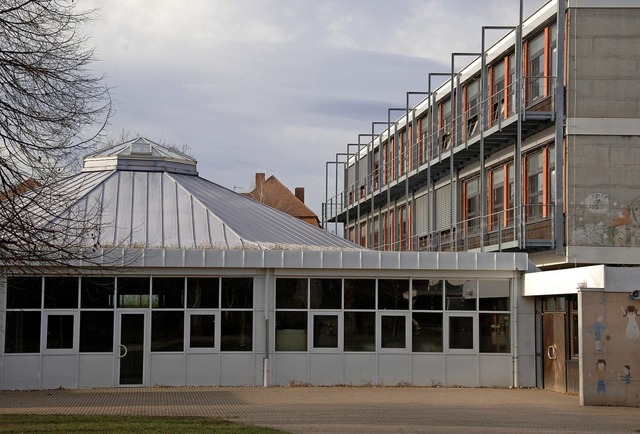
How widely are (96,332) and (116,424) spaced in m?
9.66

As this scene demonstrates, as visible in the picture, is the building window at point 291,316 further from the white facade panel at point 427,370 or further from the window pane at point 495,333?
the window pane at point 495,333

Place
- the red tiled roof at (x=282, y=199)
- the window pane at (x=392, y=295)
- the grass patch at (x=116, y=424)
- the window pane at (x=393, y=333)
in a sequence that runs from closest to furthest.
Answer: the grass patch at (x=116, y=424), the window pane at (x=393, y=333), the window pane at (x=392, y=295), the red tiled roof at (x=282, y=199)

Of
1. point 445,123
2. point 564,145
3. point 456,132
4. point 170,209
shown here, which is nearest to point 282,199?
point 445,123

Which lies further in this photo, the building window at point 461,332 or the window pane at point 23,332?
Answer: the building window at point 461,332

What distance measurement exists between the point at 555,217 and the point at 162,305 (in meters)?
11.6

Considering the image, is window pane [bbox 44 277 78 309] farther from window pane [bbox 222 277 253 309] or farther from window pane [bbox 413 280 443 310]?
window pane [bbox 413 280 443 310]

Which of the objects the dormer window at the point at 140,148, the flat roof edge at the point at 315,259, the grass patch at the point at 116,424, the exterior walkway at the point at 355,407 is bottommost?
the exterior walkway at the point at 355,407

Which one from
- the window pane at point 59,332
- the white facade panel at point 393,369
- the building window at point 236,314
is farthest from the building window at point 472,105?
the window pane at point 59,332

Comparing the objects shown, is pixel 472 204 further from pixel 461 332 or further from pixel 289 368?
pixel 289 368

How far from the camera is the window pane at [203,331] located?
29078mm

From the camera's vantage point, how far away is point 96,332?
28.7m

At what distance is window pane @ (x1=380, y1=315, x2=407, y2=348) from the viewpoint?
97.3 feet

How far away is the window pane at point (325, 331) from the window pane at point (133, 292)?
472 centimetres

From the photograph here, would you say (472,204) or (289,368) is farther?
(472,204)
